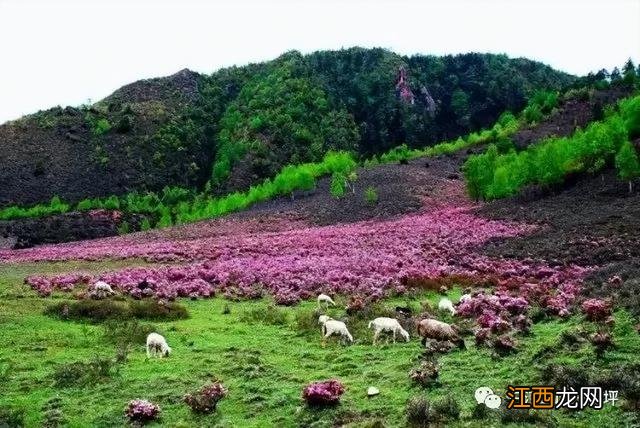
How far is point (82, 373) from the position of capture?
1495cm

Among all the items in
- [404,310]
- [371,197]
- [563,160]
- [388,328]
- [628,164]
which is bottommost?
[404,310]

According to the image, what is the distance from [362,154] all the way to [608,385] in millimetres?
133589

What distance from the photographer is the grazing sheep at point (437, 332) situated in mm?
15775

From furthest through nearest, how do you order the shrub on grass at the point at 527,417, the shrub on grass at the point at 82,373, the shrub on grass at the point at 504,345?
1. the shrub on grass at the point at 82,373
2. the shrub on grass at the point at 504,345
3. the shrub on grass at the point at 527,417

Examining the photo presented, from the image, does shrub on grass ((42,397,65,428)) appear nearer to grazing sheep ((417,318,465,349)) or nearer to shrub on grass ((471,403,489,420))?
shrub on grass ((471,403,489,420))

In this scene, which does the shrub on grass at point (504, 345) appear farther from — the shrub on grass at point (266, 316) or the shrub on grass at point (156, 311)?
the shrub on grass at point (156, 311)

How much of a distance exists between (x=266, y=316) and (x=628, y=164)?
3854cm

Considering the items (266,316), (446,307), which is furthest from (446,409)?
(266,316)

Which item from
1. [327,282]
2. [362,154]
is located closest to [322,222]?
[327,282]

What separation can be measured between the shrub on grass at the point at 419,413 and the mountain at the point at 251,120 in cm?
9713

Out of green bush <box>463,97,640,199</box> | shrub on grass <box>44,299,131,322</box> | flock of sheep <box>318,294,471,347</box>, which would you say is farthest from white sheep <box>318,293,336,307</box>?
green bush <box>463,97,640,199</box>

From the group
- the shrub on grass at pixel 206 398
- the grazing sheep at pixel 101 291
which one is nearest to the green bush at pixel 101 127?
the grazing sheep at pixel 101 291

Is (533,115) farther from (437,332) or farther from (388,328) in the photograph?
(437,332)

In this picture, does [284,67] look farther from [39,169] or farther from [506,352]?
[506,352]
